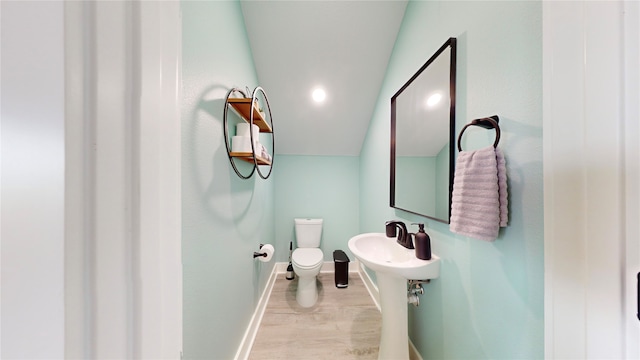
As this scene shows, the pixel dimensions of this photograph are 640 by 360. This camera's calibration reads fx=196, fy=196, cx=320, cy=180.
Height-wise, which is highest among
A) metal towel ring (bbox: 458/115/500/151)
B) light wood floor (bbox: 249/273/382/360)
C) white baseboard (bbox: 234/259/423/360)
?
metal towel ring (bbox: 458/115/500/151)

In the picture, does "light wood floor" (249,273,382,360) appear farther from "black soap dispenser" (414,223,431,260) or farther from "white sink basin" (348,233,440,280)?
"black soap dispenser" (414,223,431,260)

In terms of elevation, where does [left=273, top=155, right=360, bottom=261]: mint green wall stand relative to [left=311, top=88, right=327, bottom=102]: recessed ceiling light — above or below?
below

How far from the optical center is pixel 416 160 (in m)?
1.25

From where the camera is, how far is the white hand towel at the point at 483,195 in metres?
0.66

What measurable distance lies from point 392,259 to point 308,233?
1178 mm

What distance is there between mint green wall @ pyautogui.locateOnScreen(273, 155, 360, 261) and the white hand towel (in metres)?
1.79

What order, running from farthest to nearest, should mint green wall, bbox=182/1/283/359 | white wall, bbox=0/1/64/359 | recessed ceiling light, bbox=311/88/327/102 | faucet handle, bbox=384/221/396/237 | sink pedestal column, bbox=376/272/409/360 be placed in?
recessed ceiling light, bbox=311/88/327/102, faucet handle, bbox=384/221/396/237, sink pedestal column, bbox=376/272/409/360, mint green wall, bbox=182/1/283/359, white wall, bbox=0/1/64/359

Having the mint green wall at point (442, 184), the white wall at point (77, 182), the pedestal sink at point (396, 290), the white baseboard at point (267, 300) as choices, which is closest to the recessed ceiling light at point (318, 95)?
the mint green wall at point (442, 184)

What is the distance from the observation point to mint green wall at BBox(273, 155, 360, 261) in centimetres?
248

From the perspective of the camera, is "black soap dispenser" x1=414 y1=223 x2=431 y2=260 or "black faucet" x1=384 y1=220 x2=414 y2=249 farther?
"black faucet" x1=384 y1=220 x2=414 y2=249

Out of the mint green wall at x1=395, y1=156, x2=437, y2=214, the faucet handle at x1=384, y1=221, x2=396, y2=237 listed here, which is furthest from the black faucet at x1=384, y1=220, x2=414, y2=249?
the mint green wall at x1=395, y1=156, x2=437, y2=214

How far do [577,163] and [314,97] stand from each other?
1829 mm

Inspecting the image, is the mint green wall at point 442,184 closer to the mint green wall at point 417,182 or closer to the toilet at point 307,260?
the mint green wall at point 417,182

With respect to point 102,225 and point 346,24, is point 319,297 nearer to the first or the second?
point 102,225
